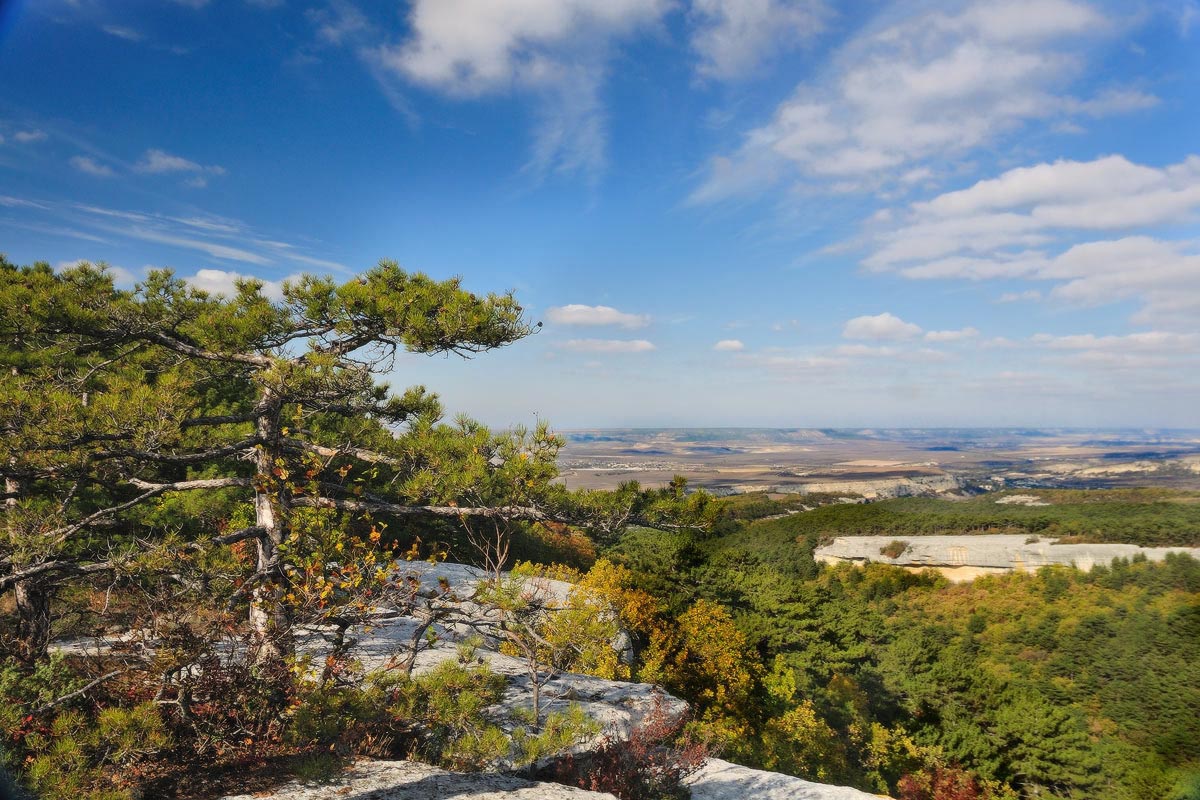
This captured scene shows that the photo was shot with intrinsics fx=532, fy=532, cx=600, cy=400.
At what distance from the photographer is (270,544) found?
5.44m

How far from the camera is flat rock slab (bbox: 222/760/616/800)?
392cm

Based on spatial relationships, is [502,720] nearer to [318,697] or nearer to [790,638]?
[318,697]

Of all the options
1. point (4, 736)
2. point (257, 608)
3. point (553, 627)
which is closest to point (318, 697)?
point (257, 608)

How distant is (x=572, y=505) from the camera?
5.77m

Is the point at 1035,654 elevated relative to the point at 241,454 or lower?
lower

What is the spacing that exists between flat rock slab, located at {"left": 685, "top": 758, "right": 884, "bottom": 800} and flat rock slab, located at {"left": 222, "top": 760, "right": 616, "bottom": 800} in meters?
2.94

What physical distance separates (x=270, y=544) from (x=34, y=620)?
2.50 meters

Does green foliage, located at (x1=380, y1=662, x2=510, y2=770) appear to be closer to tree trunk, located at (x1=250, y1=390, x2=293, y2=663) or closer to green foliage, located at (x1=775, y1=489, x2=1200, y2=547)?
tree trunk, located at (x1=250, y1=390, x2=293, y2=663)

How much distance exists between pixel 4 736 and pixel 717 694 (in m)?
15.3

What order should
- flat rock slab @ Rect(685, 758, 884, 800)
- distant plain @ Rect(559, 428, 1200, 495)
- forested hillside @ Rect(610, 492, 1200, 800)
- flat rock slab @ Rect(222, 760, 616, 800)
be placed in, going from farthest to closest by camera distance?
distant plain @ Rect(559, 428, 1200, 495)
forested hillside @ Rect(610, 492, 1200, 800)
flat rock slab @ Rect(685, 758, 884, 800)
flat rock slab @ Rect(222, 760, 616, 800)

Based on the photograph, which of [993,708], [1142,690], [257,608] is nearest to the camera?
[257,608]

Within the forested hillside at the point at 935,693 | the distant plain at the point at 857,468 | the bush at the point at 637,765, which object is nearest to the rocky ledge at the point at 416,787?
the bush at the point at 637,765

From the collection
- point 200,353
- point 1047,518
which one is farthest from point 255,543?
point 1047,518

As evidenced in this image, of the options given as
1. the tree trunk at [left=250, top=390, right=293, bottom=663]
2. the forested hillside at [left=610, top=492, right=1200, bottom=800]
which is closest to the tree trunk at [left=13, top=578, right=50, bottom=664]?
the tree trunk at [left=250, top=390, right=293, bottom=663]
